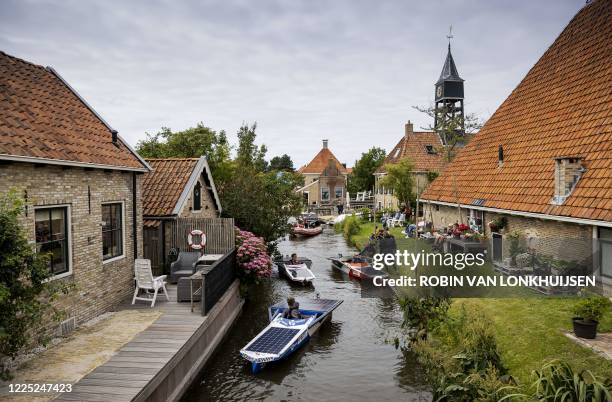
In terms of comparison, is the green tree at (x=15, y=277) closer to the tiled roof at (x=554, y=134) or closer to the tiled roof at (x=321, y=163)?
the tiled roof at (x=554, y=134)

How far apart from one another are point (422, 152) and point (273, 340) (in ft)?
120

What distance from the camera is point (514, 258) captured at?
48.0 ft

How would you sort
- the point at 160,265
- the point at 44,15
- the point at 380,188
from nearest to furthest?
the point at 44,15 < the point at 160,265 < the point at 380,188

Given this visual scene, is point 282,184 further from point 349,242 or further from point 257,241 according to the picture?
point 349,242

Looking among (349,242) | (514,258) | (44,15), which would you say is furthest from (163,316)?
(349,242)

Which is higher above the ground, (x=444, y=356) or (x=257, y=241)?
(x=257, y=241)

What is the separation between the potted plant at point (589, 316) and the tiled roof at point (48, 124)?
11.9 meters

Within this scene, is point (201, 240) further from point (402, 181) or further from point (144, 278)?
point (402, 181)

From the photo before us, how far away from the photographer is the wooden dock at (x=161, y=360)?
8117mm

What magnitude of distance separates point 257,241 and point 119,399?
1084 cm

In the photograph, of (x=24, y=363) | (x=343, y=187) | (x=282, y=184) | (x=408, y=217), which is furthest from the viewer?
(x=343, y=187)

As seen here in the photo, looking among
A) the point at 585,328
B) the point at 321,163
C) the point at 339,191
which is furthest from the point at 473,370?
the point at 321,163

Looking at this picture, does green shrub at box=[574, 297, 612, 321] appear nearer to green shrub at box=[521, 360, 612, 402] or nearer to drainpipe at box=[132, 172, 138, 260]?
green shrub at box=[521, 360, 612, 402]

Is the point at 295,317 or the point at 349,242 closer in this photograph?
the point at 295,317
